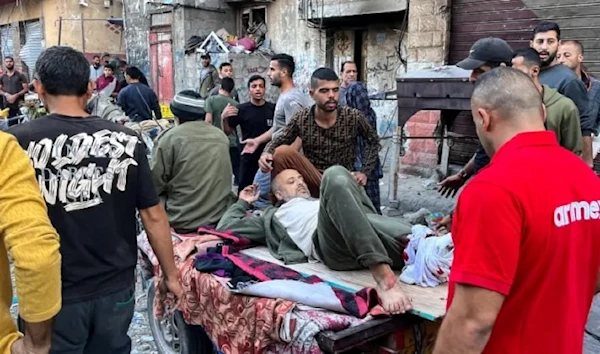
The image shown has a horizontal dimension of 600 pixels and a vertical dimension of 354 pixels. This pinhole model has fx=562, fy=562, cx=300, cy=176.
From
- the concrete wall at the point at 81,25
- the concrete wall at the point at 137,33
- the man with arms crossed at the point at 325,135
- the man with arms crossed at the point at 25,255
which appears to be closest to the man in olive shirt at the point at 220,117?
the man with arms crossed at the point at 325,135

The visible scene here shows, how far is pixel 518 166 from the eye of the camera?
5.22 ft

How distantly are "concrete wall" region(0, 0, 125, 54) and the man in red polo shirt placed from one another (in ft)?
63.9

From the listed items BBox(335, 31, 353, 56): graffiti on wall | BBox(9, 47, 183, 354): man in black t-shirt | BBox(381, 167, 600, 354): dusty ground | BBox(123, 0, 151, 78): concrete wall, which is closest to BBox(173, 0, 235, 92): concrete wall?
BBox(123, 0, 151, 78): concrete wall

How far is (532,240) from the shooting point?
1.56m

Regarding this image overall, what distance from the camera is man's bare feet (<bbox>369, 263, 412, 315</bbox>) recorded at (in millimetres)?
2551

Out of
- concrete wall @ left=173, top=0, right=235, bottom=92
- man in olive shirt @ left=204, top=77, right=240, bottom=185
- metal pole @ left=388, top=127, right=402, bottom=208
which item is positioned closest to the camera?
metal pole @ left=388, top=127, right=402, bottom=208

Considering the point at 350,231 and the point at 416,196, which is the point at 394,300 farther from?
the point at 416,196

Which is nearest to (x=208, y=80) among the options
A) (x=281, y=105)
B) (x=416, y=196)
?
(x=416, y=196)

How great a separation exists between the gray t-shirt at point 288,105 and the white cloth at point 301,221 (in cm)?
163

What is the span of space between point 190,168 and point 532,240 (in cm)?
283

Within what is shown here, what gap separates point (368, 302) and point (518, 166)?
1.24 metres

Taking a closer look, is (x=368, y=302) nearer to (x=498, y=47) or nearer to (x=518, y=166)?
(x=518, y=166)

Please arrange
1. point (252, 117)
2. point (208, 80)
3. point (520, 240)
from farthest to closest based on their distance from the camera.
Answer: point (208, 80) → point (252, 117) → point (520, 240)

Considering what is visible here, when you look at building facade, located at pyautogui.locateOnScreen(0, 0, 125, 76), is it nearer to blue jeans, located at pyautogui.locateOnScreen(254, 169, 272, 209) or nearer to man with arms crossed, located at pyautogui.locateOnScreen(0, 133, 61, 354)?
blue jeans, located at pyautogui.locateOnScreen(254, 169, 272, 209)
